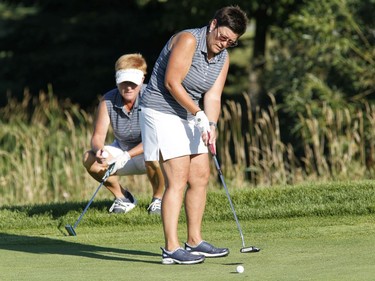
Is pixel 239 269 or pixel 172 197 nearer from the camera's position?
pixel 239 269

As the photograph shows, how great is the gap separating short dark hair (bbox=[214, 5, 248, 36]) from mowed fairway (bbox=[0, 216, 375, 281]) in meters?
1.49

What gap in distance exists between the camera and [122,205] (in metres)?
9.13

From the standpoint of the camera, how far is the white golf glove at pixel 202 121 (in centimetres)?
667

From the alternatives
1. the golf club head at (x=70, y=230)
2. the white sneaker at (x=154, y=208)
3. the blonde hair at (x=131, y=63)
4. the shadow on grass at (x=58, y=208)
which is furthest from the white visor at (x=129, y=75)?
the golf club head at (x=70, y=230)

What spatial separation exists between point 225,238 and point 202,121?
1.54 m

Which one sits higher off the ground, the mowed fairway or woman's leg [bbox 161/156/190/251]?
woman's leg [bbox 161/156/190/251]

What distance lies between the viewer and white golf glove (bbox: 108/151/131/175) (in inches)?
359

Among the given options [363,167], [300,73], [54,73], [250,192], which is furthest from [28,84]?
[250,192]

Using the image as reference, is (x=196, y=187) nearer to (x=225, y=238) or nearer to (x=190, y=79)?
(x=190, y=79)

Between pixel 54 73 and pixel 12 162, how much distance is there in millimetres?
9778

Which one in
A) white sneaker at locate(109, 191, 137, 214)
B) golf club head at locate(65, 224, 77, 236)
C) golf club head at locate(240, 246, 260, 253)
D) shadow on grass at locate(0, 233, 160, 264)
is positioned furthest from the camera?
white sneaker at locate(109, 191, 137, 214)

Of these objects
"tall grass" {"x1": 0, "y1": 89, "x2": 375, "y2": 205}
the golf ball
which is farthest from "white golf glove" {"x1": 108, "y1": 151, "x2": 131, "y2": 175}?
the golf ball

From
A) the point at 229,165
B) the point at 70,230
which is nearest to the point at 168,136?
the point at 70,230

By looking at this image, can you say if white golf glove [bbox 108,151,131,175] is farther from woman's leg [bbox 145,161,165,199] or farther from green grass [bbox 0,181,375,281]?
green grass [bbox 0,181,375,281]
